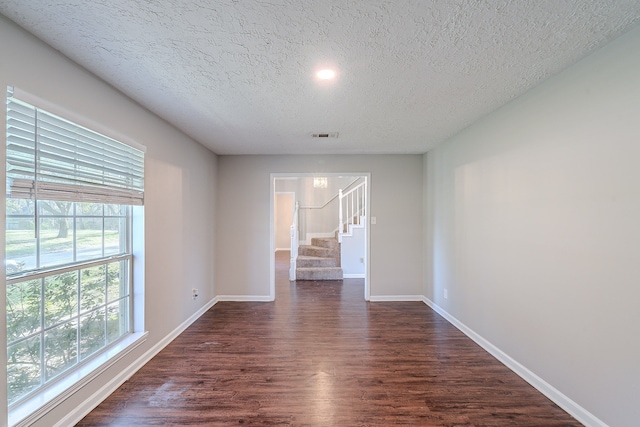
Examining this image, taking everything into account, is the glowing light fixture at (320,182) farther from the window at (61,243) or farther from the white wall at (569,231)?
the window at (61,243)

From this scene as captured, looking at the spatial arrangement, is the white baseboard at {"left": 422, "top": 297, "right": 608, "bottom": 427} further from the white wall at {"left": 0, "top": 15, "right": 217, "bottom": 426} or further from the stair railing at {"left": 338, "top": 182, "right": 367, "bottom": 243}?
the stair railing at {"left": 338, "top": 182, "right": 367, "bottom": 243}

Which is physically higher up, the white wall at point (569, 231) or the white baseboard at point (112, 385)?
the white wall at point (569, 231)

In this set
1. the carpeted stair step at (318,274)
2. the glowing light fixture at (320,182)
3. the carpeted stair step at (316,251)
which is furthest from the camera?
the glowing light fixture at (320,182)

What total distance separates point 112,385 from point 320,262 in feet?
13.3

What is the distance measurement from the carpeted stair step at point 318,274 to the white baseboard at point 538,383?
2743 millimetres

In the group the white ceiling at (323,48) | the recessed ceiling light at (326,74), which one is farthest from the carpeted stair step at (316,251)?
the recessed ceiling light at (326,74)

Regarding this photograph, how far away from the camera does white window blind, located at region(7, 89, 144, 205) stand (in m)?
1.39

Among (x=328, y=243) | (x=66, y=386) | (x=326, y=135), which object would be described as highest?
(x=326, y=135)

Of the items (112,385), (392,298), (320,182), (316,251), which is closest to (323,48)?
(112,385)

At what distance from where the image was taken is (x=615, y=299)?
4.93ft

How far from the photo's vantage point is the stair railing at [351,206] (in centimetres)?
616

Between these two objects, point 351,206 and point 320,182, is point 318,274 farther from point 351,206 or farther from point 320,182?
point 320,182

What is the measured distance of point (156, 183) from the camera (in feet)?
8.39

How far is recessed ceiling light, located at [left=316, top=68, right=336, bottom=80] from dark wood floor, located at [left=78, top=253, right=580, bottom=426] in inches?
89.5
